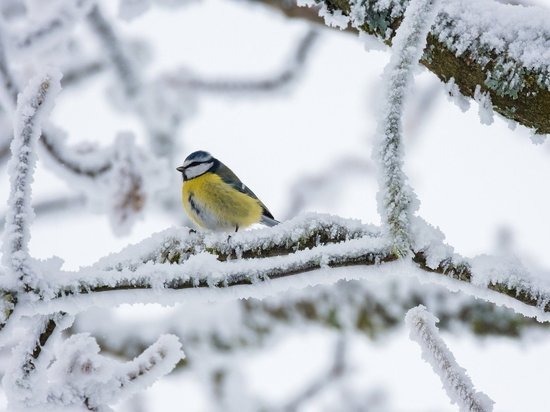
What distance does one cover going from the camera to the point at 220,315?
3.39 m

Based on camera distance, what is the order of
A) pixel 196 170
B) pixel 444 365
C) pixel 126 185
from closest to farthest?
pixel 444 365 → pixel 126 185 → pixel 196 170

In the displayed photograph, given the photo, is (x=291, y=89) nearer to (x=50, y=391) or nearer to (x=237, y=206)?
(x=237, y=206)

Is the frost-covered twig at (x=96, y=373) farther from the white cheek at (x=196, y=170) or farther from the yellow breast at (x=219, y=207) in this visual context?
the white cheek at (x=196, y=170)

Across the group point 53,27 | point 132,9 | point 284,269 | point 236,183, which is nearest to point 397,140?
point 284,269

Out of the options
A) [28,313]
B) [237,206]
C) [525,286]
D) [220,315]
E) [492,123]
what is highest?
[492,123]

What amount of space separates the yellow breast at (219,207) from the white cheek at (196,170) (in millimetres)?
171

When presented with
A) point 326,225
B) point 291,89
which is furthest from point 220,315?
point 326,225

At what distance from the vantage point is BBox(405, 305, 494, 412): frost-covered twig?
3.46 ft

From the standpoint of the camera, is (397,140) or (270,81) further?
(270,81)

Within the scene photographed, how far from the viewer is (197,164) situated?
11.6ft

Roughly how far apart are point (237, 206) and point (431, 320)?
216cm

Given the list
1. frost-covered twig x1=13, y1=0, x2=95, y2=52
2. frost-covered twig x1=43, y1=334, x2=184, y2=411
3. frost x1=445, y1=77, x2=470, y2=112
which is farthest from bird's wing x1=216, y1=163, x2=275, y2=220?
frost-covered twig x1=43, y1=334, x2=184, y2=411

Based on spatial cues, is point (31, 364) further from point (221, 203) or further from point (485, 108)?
point (221, 203)

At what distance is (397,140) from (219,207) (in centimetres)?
215
